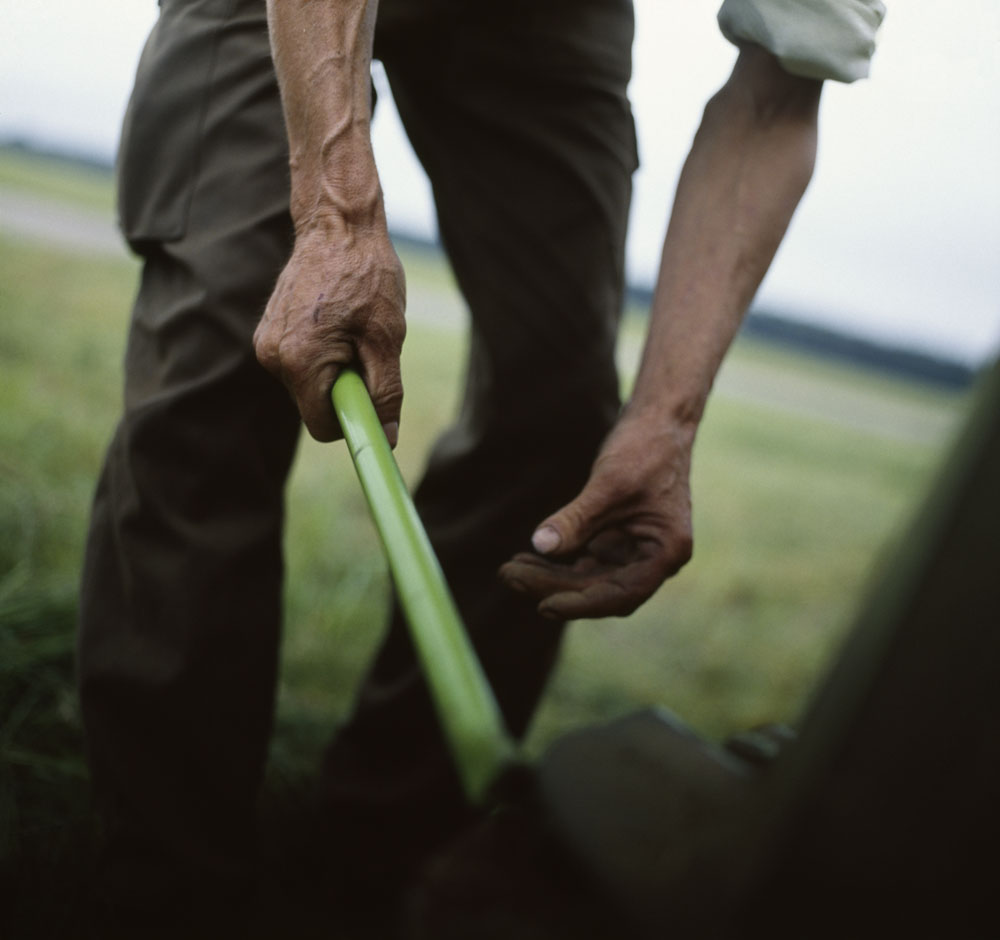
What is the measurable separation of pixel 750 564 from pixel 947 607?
3.00 m

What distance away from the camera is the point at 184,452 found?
39.0 inches

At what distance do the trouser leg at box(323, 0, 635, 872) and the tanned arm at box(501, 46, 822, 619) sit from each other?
21 cm

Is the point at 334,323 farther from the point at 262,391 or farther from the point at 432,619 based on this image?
the point at 432,619

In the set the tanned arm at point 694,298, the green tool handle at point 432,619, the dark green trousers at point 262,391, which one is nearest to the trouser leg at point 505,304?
the dark green trousers at point 262,391

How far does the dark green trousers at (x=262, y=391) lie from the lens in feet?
3.27

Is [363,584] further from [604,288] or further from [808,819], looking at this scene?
[808,819]

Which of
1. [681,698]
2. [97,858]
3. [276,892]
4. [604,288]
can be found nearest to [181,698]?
[97,858]

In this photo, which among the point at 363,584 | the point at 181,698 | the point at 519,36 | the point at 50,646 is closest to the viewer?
the point at 181,698

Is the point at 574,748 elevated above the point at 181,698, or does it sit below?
above

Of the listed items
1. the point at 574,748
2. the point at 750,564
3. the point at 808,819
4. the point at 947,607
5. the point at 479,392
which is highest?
the point at 947,607

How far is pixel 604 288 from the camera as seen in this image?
1.38 meters

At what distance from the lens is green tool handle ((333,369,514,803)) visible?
1.63ft

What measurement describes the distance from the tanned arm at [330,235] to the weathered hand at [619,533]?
0.25 meters

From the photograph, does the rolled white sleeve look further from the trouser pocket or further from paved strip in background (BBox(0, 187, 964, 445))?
paved strip in background (BBox(0, 187, 964, 445))
